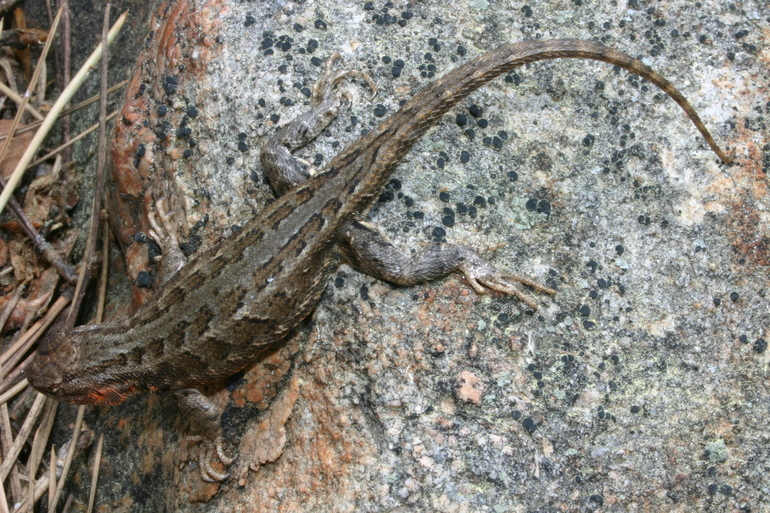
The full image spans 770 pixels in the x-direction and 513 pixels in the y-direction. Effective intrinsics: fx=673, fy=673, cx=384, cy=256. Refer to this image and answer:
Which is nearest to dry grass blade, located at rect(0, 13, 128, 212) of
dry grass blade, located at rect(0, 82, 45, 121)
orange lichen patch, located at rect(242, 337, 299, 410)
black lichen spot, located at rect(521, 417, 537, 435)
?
dry grass blade, located at rect(0, 82, 45, 121)

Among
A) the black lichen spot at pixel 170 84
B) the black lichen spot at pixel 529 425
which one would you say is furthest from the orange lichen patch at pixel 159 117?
the black lichen spot at pixel 529 425

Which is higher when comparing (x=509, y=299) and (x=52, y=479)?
(x=509, y=299)

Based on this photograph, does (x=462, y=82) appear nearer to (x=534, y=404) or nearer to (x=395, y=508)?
(x=534, y=404)

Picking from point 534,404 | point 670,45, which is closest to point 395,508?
point 534,404

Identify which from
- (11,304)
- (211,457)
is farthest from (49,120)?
(211,457)

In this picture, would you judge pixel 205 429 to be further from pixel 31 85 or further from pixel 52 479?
pixel 31 85

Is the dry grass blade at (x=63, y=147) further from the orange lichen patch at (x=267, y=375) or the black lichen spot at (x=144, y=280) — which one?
the orange lichen patch at (x=267, y=375)
